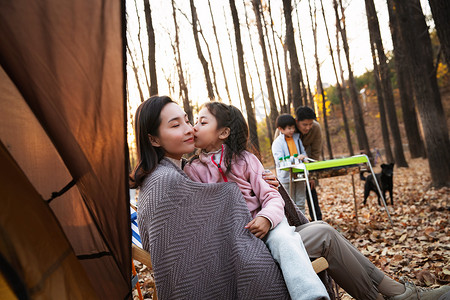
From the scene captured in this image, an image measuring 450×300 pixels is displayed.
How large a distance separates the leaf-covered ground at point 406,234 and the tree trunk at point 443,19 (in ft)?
7.61

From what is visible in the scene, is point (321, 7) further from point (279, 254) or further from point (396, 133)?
point (279, 254)

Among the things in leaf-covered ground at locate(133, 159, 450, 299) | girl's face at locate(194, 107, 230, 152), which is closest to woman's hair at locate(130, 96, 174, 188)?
girl's face at locate(194, 107, 230, 152)

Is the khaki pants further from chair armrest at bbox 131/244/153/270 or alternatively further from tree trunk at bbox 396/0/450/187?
tree trunk at bbox 396/0/450/187

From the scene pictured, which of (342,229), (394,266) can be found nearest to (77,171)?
(394,266)

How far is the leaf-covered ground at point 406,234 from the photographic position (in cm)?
326

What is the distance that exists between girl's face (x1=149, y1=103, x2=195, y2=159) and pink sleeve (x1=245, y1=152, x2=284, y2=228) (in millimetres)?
408

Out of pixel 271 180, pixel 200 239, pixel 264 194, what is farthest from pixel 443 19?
pixel 200 239

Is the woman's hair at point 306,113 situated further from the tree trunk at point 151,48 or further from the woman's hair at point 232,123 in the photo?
the tree trunk at point 151,48

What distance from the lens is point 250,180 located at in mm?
2125

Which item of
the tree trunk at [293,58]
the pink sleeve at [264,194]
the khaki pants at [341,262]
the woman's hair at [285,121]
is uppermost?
the tree trunk at [293,58]

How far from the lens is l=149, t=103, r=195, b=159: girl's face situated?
2.01 m

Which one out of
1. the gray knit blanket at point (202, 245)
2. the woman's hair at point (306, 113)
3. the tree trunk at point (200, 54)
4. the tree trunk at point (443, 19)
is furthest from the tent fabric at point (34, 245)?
the tree trunk at point (200, 54)

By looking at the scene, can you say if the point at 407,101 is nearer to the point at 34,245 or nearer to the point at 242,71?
the point at 242,71

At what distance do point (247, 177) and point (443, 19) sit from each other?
13.9 ft
